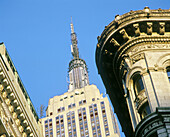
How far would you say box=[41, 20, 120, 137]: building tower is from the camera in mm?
172250

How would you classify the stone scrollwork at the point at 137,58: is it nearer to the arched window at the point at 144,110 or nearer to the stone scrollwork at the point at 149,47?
the stone scrollwork at the point at 149,47

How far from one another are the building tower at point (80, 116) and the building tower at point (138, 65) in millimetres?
130107

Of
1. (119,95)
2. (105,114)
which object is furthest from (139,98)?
(105,114)

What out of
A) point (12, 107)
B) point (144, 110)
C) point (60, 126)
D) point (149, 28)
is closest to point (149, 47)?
point (149, 28)

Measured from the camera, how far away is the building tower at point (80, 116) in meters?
172

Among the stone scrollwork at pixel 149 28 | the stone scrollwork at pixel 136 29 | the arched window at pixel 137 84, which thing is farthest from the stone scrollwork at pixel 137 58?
the stone scrollwork at pixel 149 28

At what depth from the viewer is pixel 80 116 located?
593 ft

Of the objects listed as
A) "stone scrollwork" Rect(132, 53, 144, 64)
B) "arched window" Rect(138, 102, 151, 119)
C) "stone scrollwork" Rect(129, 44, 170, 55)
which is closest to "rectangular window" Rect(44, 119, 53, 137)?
"stone scrollwork" Rect(129, 44, 170, 55)

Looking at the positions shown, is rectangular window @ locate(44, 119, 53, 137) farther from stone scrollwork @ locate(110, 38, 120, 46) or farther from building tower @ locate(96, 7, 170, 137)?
stone scrollwork @ locate(110, 38, 120, 46)

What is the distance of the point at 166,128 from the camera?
88.3 feet

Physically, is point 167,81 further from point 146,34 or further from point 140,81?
point 146,34

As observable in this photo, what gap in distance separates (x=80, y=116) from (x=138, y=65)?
489ft

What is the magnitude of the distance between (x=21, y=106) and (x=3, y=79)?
14.9 ft

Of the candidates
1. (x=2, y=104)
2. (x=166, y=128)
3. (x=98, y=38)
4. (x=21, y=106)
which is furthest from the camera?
(x=21, y=106)
